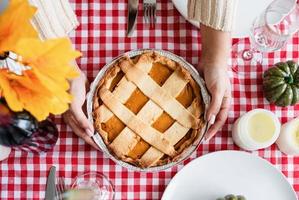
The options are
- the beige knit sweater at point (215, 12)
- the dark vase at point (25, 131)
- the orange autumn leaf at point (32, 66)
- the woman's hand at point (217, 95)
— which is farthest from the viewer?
the woman's hand at point (217, 95)

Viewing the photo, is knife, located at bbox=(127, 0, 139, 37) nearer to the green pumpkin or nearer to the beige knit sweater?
the beige knit sweater

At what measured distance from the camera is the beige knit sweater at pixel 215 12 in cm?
92

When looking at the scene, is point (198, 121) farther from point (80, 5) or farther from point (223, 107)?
point (80, 5)

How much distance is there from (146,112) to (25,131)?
27 cm

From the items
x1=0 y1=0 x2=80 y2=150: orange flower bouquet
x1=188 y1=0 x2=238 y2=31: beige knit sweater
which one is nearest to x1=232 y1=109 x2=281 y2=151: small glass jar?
x1=188 y1=0 x2=238 y2=31: beige knit sweater

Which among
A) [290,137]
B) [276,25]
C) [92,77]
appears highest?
[276,25]

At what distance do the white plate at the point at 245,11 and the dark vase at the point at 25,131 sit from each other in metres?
0.37

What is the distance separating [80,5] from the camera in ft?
3.59

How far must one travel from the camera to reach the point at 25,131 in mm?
871

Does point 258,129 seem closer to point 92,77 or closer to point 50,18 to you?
point 92,77

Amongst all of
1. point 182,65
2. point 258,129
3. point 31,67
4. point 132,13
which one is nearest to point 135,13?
point 132,13

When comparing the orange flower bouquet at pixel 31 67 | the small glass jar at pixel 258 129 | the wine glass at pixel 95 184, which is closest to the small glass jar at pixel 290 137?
the small glass jar at pixel 258 129

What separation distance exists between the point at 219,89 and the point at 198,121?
0.26ft

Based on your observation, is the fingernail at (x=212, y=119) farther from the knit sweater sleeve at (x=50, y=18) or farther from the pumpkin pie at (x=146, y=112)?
the knit sweater sleeve at (x=50, y=18)
